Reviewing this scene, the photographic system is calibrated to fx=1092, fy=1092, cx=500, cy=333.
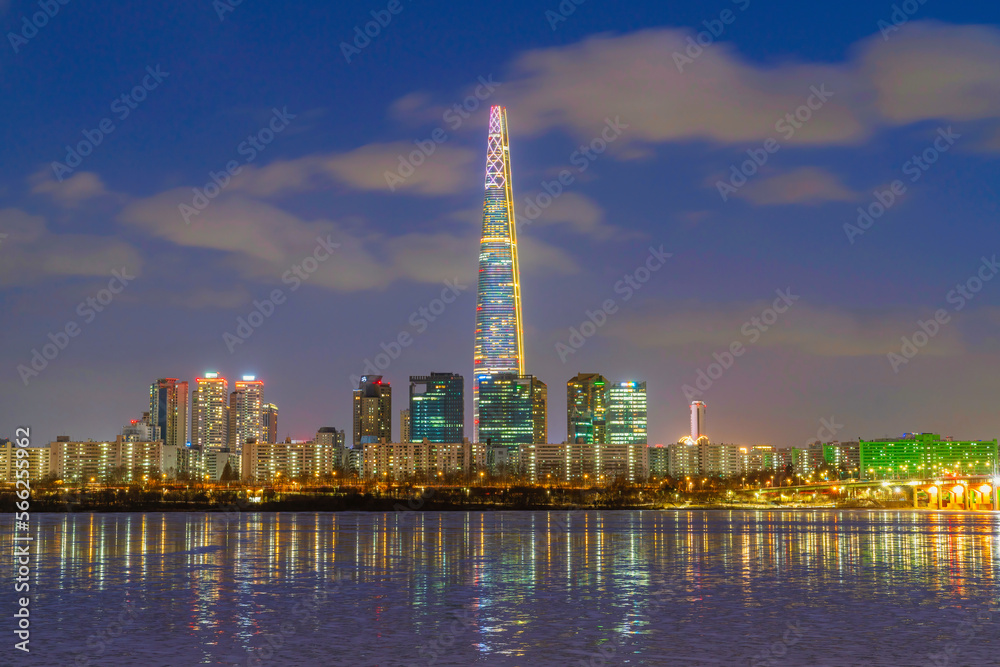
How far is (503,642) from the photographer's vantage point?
109ft

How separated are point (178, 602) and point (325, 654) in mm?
14308

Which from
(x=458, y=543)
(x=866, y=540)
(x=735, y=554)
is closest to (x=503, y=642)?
(x=735, y=554)

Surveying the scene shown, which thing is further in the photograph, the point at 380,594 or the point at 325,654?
the point at 380,594

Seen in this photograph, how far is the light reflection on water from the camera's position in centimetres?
3162

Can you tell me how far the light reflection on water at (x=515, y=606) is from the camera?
3162 centimetres

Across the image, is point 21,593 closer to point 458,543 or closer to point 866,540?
point 458,543

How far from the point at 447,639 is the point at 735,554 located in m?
43.3

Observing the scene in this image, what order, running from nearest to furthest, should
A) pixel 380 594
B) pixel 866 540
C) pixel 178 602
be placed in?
pixel 178 602, pixel 380 594, pixel 866 540

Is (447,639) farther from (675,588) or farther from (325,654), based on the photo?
(675,588)

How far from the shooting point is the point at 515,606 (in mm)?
42000

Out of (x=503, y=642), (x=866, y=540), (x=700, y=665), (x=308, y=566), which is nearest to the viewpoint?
(x=700, y=665)

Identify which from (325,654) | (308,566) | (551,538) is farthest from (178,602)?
(551,538)

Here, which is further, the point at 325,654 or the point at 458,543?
the point at 458,543

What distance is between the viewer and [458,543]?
85.2 meters
